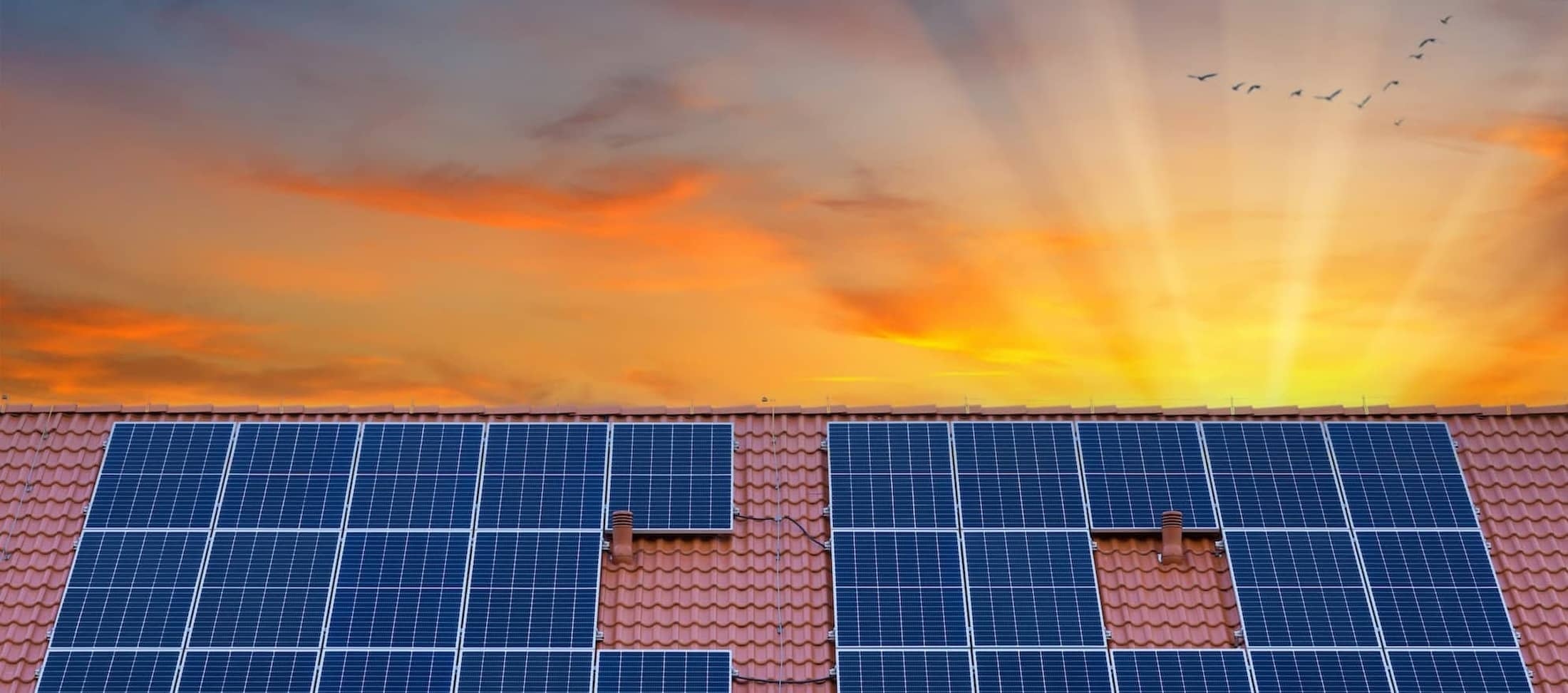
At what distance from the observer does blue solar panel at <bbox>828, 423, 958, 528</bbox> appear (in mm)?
24984

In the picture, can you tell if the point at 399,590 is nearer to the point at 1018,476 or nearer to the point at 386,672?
the point at 386,672

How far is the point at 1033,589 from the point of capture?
78.4 feet

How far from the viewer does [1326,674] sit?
22.8 metres

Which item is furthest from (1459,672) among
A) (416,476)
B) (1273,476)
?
(416,476)

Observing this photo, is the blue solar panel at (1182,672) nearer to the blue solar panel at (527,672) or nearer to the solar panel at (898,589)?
the solar panel at (898,589)

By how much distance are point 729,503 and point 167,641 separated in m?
9.26

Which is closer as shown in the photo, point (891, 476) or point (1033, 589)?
point (1033, 589)

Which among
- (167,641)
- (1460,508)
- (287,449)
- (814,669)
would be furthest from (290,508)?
(1460,508)

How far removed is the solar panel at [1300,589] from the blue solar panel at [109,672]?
55.7 feet

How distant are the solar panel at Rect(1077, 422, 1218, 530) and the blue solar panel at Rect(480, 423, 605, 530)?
26.5 feet

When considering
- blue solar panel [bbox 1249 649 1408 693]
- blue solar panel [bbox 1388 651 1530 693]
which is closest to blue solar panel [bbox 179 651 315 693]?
blue solar panel [bbox 1249 649 1408 693]

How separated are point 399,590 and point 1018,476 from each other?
10660 mm

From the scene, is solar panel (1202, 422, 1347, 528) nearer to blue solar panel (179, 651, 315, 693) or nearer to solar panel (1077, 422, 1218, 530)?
solar panel (1077, 422, 1218, 530)

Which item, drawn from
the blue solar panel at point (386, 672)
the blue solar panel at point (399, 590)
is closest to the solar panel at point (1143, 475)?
the blue solar panel at point (399, 590)
